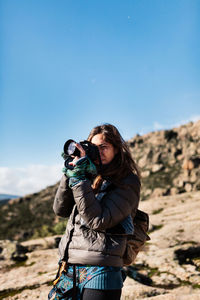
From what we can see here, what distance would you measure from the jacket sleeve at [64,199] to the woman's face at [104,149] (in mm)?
438

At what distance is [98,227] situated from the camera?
1906 millimetres

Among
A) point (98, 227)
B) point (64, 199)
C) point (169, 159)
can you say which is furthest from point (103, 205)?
point (169, 159)

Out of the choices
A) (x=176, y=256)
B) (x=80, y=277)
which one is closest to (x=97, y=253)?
(x=80, y=277)

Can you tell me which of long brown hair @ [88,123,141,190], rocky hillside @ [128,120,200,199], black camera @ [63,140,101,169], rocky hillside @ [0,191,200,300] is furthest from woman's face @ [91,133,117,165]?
rocky hillside @ [128,120,200,199]

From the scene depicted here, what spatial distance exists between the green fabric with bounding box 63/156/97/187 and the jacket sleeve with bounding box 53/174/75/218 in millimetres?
236

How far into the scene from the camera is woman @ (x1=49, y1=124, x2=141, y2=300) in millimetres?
1922

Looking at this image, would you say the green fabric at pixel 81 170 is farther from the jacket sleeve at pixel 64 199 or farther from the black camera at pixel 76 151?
the jacket sleeve at pixel 64 199

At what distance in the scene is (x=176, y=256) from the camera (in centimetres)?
838

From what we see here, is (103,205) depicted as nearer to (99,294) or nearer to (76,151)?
(76,151)

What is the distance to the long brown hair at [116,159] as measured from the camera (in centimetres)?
233

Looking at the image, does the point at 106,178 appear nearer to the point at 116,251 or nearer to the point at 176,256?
the point at 116,251

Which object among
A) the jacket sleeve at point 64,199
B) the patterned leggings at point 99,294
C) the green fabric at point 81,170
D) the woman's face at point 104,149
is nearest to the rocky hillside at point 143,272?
the patterned leggings at point 99,294

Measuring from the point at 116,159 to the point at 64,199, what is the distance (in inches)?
26.9

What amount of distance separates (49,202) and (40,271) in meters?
Answer: 53.8
